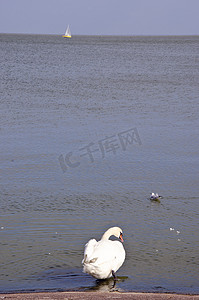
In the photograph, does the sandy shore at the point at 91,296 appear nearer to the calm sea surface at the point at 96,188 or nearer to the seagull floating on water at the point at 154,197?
the calm sea surface at the point at 96,188

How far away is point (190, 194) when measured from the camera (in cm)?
1501

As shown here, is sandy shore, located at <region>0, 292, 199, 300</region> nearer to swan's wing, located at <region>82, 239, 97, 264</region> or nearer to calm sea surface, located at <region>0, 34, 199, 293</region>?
swan's wing, located at <region>82, 239, 97, 264</region>

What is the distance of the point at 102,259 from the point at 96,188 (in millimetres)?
5799

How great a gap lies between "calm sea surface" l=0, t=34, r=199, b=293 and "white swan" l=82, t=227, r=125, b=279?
329 mm

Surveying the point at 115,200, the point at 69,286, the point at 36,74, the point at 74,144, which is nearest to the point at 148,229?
the point at 115,200

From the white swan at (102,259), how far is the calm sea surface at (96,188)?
329 mm

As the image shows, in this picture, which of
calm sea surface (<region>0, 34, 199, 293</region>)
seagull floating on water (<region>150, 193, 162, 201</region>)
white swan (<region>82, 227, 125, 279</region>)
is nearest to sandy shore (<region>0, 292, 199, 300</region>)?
white swan (<region>82, 227, 125, 279</region>)

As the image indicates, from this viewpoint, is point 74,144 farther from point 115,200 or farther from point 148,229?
point 148,229

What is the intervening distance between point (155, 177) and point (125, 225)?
347cm

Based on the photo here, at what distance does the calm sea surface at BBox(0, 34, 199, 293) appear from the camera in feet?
35.1

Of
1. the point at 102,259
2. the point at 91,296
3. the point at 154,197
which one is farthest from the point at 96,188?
the point at 91,296

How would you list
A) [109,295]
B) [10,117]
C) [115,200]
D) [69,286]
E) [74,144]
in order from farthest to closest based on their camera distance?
1. [10,117]
2. [74,144]
3. [115,200]
4. [69,286]
5. [109,295]

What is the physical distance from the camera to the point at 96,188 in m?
15.3

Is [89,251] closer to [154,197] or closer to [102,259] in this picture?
[102,259]
